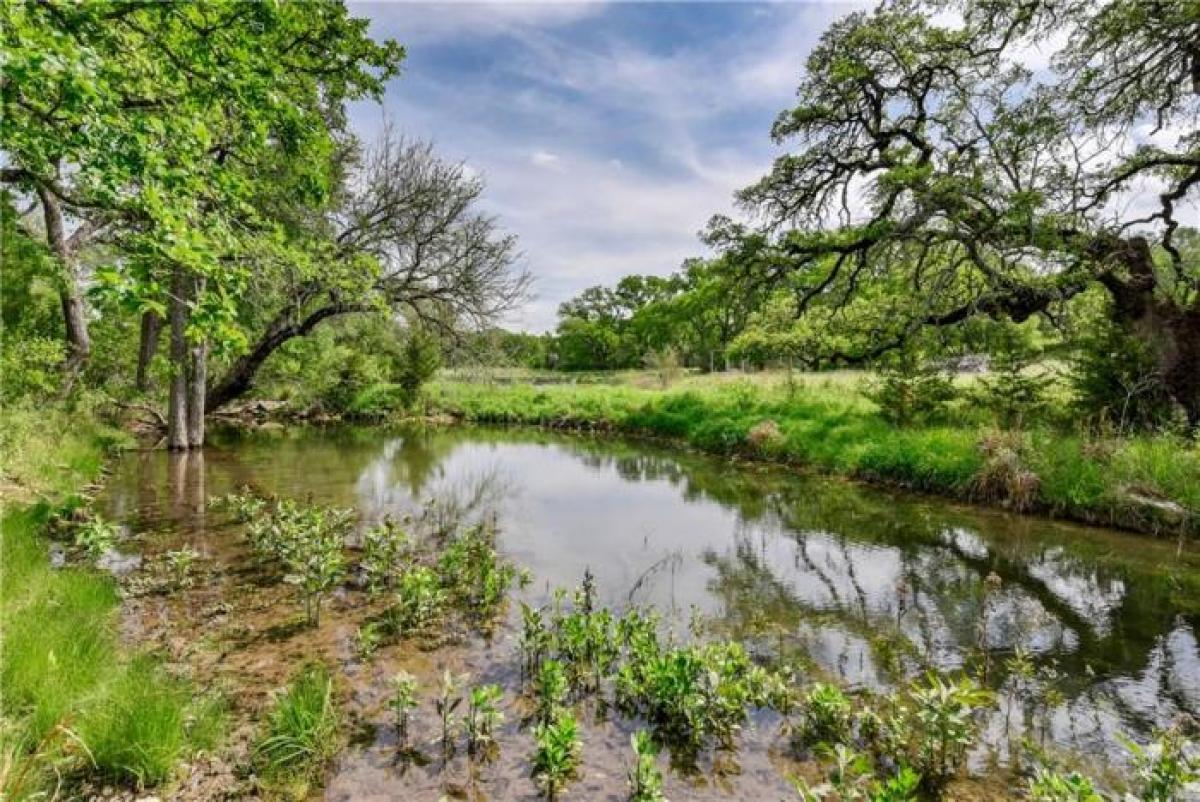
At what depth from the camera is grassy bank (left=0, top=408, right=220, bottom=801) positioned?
3076 mm

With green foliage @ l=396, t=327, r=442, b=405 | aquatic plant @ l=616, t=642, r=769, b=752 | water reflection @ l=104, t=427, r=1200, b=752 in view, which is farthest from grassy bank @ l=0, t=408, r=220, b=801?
green foliage @ l=396, t=327, r=442, b=405

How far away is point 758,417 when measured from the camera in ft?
63.2

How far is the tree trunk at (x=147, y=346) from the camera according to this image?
20.0 metres

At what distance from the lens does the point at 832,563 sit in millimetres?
8594

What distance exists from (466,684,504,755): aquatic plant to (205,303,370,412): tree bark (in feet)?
40.8

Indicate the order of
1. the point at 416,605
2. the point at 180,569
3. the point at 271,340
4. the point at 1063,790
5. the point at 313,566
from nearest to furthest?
the point at 1063,790
the point at 416,605
the point at 313,566
the point at 180,569
the point at 271,340

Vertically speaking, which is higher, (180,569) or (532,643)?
(180,569)

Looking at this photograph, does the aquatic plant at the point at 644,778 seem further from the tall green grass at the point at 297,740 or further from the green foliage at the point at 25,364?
the green foliage at the point at 25,364

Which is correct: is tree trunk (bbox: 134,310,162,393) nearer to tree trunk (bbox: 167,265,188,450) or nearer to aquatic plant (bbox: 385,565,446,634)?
tree trunk (bbox: 167,265,188,450)

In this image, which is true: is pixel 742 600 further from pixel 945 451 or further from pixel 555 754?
pixel 945 451

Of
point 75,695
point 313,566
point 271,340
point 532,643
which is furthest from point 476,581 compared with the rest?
point 271,340

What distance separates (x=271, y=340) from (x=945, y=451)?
18.0 m

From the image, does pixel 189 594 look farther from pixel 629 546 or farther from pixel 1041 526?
pixel 1041 526

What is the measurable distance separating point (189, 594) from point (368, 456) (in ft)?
39.6
